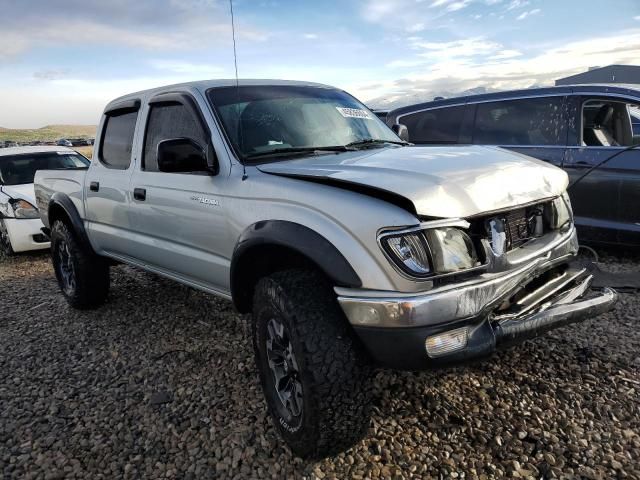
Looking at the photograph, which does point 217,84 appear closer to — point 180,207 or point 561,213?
point 180,207

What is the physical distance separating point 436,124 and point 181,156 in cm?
413

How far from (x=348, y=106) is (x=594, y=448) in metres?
2.56

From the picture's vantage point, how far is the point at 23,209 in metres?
7.29

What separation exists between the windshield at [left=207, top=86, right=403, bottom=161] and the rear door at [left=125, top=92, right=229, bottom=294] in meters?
0.18

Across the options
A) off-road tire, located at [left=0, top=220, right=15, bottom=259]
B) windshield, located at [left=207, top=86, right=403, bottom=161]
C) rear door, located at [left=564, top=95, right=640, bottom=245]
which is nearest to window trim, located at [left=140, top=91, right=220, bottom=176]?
windshield, located at [left=207, top=86, right=403, bottom=161]

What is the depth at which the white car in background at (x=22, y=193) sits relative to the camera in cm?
727

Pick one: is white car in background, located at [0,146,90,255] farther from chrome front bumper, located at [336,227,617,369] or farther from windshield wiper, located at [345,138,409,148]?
chrome front bumper, located at [336,227,617,369]

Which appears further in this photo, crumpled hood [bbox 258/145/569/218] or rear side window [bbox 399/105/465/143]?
rear side window [bbox 399/105/465/143]

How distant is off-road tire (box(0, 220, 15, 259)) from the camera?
7555mm

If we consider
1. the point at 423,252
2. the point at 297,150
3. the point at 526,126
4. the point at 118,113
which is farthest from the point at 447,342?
the point at 526,126

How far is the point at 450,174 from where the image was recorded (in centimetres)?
236

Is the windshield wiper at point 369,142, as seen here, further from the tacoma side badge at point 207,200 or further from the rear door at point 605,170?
the rear door at point 605,170

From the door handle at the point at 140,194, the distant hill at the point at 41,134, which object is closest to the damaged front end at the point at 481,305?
the door handle at the point at 140,194

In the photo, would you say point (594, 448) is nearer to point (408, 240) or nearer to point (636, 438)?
point (636, 438)
